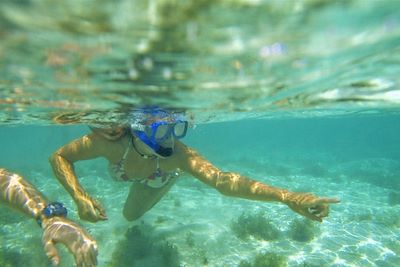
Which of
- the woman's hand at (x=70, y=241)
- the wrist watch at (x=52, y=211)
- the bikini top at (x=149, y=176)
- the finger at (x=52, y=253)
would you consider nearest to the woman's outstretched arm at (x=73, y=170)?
the wrist watch at (x=52, y=211)

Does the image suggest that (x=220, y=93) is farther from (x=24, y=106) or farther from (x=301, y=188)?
(x=301, y=188)

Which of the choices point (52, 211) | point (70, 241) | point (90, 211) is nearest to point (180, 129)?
point (90, 211)

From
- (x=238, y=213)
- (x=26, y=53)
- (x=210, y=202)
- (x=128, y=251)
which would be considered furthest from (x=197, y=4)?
(x=210, y=202)

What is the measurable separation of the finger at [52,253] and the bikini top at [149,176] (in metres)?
4.15

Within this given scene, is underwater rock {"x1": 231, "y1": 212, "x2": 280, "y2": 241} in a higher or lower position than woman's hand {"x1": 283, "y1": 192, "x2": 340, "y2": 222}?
lower

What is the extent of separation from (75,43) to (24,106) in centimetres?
787

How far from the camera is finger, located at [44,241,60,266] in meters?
4.74

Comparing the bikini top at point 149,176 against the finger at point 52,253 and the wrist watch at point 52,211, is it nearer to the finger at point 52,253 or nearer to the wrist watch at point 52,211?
the wrist watch at point 52,211

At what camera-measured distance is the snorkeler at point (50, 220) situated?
4.96 metres

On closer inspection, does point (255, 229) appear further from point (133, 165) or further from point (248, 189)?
point (248, 189)

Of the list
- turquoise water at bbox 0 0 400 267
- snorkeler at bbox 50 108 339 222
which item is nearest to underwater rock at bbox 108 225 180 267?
turquoise water at bbox 0 0 400 267

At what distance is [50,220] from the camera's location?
5738 millimetres

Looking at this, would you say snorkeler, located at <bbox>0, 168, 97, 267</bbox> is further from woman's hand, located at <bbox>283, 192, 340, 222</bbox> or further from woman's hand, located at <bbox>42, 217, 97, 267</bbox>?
woman's hand, located at <bbox>283, 192, 340, 222</bbox>

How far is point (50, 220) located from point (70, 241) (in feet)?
2.95
